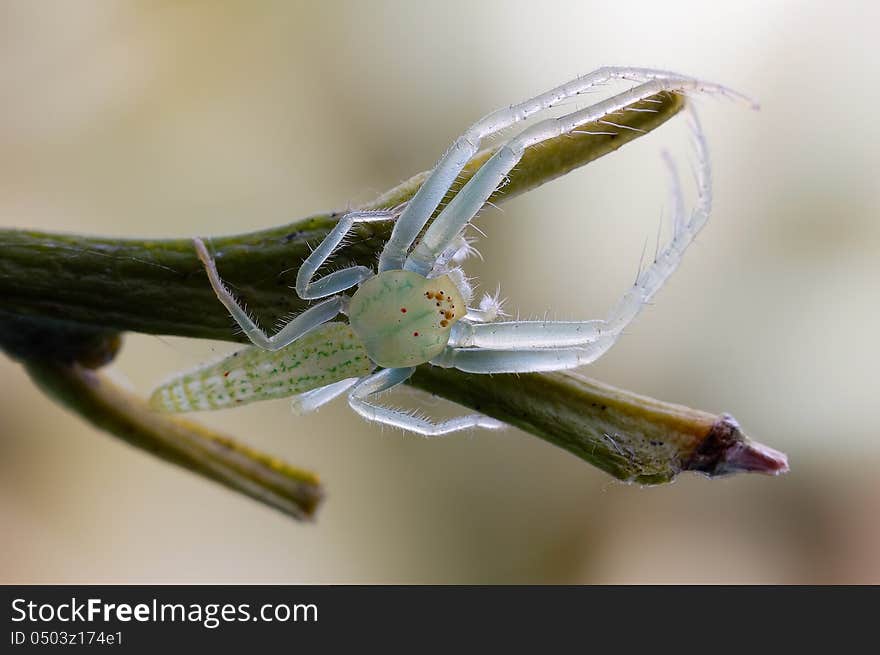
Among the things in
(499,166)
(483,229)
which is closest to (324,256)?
(499,166)

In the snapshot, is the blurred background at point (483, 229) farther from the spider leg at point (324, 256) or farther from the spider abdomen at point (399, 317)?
the spider leg at point (324, 256)

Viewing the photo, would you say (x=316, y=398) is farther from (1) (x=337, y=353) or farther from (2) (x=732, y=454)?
(2) (x=732, y=454)

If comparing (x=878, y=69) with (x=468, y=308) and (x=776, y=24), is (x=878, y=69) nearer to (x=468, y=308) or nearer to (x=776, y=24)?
(x=776, y=24)

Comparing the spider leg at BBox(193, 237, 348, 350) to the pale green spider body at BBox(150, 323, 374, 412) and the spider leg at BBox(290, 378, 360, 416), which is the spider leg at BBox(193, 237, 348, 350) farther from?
the spider leg at BBox(290, 378, 360, 416)

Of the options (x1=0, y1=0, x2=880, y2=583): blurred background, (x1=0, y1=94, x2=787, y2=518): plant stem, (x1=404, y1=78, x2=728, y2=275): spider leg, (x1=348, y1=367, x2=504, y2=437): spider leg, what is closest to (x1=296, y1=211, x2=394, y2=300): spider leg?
(x1=0, y1=94, x2=787, y2=518): plant stem

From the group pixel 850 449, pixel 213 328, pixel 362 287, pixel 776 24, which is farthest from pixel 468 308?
pixel 850 449

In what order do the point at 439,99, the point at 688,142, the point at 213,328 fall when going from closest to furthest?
the point at 213,328 → the point at 688,142 → the point at 439,99
